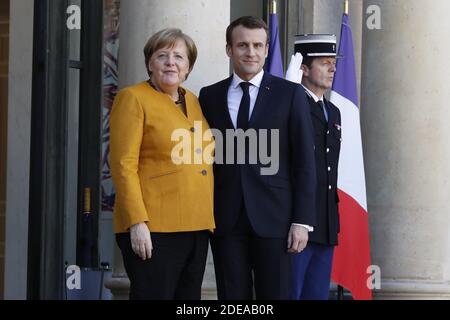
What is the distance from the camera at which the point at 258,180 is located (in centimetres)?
700

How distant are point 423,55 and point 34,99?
8.48ft

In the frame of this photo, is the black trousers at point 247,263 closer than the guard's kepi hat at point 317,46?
Yes

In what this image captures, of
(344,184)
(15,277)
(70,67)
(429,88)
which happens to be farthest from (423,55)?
(15,277)

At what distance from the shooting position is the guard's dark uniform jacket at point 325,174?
789cm

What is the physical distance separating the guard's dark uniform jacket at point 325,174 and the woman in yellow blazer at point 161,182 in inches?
45.9

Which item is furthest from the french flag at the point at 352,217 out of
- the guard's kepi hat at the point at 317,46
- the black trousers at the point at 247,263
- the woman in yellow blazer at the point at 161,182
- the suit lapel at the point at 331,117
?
the woman in yellow blazer at the point at 161,182

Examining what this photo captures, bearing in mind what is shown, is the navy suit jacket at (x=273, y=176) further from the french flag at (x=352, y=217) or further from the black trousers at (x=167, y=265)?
the french flag at (x=352, y=217)

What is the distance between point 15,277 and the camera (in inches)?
390

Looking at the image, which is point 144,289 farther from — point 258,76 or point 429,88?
point 429,88

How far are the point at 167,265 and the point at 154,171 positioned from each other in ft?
1.50

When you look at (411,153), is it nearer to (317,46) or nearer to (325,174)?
(317,46)

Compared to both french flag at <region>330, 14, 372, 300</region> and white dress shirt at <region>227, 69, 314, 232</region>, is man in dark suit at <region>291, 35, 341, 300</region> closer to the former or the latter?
white dress shirt at <region>227, 69, 314, 232</region>

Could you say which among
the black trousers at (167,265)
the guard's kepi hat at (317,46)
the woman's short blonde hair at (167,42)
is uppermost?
the guard's kepi hat at (317,46)

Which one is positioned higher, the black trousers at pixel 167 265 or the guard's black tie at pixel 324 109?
the guard's black tie at pixel 324 109
